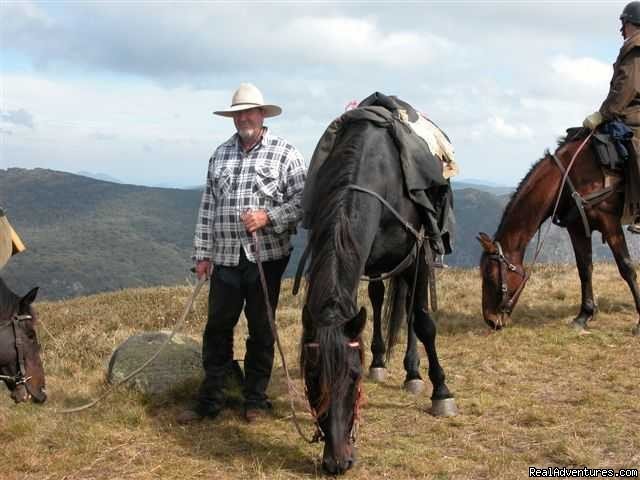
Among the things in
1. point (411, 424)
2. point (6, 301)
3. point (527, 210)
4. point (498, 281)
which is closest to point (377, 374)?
point (411, 424)

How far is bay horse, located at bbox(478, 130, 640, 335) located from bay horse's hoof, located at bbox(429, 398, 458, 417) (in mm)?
2868

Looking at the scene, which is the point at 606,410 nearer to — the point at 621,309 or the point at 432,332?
the point at 432,332

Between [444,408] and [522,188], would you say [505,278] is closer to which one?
[522,188]

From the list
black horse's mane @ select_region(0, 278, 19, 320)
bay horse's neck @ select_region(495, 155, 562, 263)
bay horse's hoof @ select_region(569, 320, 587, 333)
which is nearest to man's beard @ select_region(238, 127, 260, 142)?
black horse's mane @ select_region(0, 278, 19, 320)

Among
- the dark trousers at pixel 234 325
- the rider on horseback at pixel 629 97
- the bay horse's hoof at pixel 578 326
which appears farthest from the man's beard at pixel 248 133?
the bay horse's hoof at pixel 578 326

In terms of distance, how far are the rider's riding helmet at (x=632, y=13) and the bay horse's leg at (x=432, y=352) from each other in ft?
16.2

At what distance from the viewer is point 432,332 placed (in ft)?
20.1

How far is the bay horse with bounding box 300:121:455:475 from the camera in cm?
432

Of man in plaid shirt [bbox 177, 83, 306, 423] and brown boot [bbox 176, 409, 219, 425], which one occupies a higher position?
man in plaid shirt [bbox 177, 83, 306, 423]

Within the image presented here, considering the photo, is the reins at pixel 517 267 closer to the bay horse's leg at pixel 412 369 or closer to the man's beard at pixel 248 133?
the bay horse's leg at pixel 412 369

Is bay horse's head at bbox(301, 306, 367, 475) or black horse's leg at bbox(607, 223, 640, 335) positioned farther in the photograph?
black horse's leg at bbox(607, 223, 640, 335)

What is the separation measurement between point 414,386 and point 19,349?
375cm

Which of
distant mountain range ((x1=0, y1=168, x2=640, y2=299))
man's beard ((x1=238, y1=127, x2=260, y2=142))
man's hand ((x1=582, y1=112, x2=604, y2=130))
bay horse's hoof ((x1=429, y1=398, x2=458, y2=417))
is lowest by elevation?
distant mountain range ((x1=0, y1=168, x2=640, y2=299))

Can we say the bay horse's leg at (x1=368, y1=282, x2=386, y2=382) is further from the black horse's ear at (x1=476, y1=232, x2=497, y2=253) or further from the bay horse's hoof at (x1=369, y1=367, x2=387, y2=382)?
the black horse's ear at (x1=476, y1=232, x2=497, y2=253)
